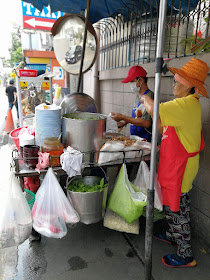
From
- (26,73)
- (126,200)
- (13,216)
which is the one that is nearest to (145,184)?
(126,200)

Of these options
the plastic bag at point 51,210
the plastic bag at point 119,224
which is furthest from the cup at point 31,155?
the plastic bag at point 119,224

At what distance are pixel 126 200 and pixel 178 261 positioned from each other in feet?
2.97

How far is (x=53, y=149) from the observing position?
6.77 ft

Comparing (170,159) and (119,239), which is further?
(119,239)

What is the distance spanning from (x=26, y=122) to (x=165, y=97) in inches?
120

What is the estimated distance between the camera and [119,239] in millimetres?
2715

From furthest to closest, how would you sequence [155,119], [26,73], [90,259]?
[26,73]
[90,259]
[155,119]

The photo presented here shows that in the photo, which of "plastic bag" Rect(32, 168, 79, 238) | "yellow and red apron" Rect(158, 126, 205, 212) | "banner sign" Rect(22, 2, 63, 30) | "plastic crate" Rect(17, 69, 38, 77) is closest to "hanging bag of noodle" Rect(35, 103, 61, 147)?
"plastic bag" Rect(32, 168, 79, 238)

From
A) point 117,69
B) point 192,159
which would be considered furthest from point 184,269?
point 117,69

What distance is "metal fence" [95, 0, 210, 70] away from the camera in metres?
3.21

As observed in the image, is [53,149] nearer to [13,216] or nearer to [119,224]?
[13,216]

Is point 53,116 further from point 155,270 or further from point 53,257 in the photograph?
point 155,270

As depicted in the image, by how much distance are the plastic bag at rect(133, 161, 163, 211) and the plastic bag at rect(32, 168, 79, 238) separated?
80cm

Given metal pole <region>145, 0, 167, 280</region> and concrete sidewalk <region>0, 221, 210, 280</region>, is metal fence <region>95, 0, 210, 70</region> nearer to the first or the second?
metal pole <region>145, 0, 167, 280</region>
